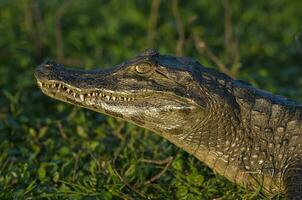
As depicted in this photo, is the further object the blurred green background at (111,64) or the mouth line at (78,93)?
the blurred green background at (111,64)

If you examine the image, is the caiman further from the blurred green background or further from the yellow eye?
the blurred green background

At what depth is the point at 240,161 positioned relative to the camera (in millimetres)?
4578

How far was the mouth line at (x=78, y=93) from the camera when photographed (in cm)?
464

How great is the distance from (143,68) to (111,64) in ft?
9.51

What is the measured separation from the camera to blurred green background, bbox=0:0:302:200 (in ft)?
15.8

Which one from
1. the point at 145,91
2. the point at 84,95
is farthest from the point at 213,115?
→ the point at 84,95

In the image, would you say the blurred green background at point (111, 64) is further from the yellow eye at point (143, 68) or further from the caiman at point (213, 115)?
the yellow eye at point (143, 68)

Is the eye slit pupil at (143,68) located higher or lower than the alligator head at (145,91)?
higher

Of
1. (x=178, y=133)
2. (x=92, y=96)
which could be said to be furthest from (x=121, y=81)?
(x=178, y=133)

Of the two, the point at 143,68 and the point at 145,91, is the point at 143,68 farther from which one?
the point at 145,91

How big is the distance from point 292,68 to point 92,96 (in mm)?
3504

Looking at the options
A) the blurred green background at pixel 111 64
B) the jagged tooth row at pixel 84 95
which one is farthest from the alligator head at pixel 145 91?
the blurred green background at pixel 111 64

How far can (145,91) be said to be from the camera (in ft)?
15.1

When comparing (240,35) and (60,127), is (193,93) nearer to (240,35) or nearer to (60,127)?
(60,127)
